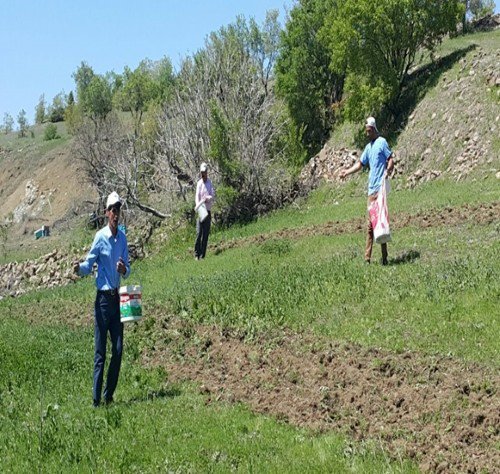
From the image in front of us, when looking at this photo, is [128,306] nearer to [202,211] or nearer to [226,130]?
[202,211]

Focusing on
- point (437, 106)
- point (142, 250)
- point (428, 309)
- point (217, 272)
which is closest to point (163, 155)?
point (142, 250)

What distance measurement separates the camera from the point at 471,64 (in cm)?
2712

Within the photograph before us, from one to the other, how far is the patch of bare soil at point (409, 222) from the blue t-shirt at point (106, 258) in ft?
27.1

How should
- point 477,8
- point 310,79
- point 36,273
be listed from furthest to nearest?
point 477,8 → point 310,79 → point 36,273

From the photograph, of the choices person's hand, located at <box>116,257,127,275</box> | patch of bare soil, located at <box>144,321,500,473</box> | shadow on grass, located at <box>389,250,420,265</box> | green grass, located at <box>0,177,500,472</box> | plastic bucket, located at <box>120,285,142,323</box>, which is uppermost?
person's hand, located at <box>116,257,127,275</box>

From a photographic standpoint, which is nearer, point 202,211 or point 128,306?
point 128,306

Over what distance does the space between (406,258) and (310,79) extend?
927 inches

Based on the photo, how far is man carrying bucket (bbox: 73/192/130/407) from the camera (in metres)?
8.91

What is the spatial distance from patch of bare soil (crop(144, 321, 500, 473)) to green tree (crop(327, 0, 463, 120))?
65.2 feet

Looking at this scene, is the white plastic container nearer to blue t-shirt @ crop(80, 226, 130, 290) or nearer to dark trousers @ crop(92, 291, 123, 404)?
blue t-shirt @ crop(80, 226, 130, 290)

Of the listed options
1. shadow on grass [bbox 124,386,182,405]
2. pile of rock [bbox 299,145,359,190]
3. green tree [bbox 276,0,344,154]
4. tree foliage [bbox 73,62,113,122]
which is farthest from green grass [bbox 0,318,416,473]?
tree foliage [bbox 73,62,113,122]

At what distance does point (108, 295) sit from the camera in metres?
8.98

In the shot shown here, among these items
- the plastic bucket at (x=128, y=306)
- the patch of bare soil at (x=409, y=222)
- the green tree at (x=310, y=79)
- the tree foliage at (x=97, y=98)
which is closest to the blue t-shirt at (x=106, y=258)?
the plastic bucket at (x=128, y=306)

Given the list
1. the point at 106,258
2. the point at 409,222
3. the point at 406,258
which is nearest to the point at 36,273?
the point at 409,222
